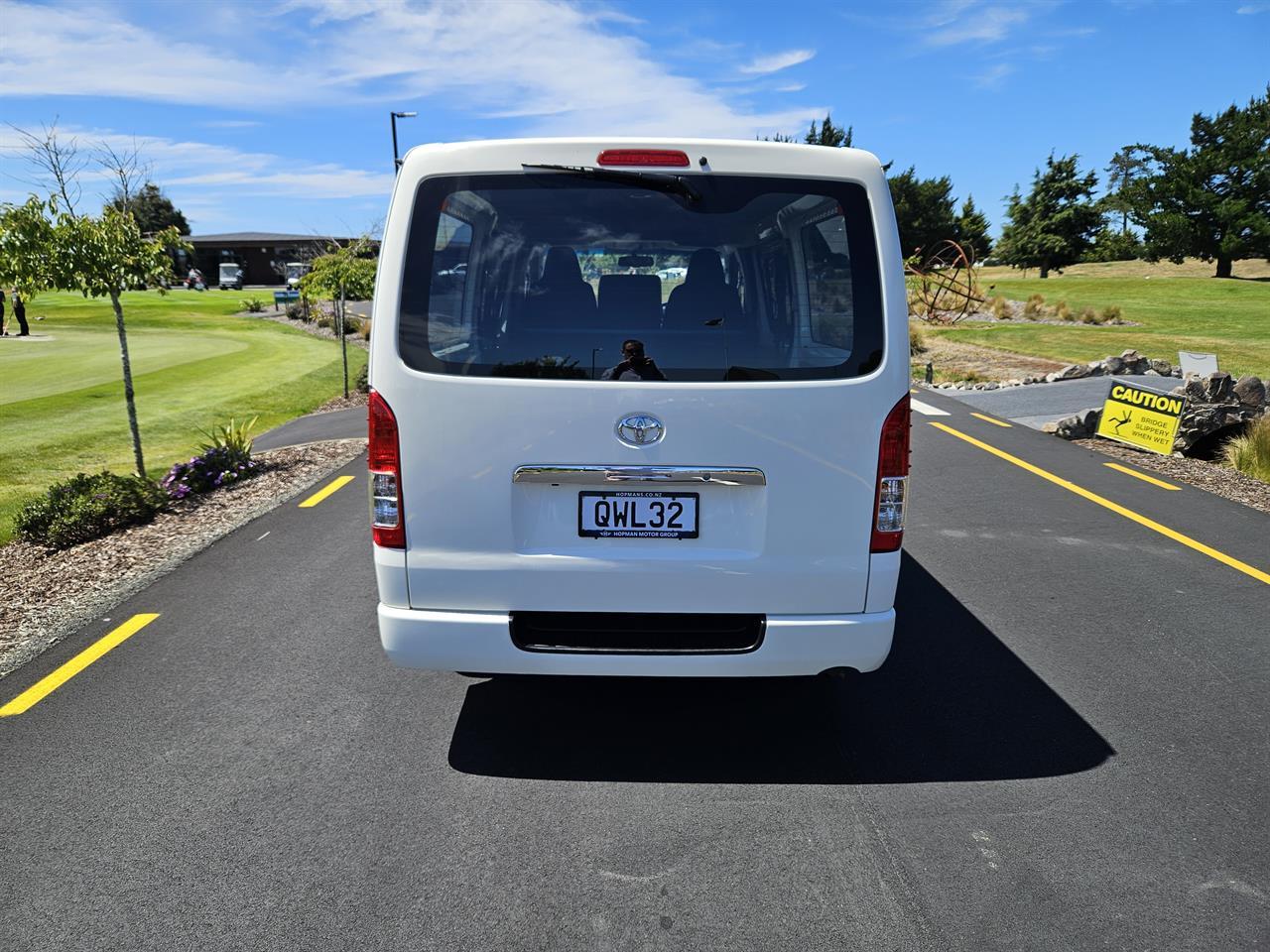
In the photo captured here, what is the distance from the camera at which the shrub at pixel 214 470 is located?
27.7 ft

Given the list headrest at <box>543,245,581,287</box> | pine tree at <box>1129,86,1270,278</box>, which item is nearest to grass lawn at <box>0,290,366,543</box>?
headrest at <box>543,245,581,287</box>

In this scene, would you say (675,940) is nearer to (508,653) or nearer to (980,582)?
(508,653)

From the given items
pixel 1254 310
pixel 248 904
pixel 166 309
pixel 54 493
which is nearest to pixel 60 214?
pixel 54 493

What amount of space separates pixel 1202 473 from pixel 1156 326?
27020 millimetres

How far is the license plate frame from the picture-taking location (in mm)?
3197

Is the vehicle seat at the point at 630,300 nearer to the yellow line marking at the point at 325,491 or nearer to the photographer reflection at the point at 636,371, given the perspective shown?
the photographer reflection at the point at 636,371

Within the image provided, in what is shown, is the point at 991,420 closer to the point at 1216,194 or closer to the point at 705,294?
the point at 705,294

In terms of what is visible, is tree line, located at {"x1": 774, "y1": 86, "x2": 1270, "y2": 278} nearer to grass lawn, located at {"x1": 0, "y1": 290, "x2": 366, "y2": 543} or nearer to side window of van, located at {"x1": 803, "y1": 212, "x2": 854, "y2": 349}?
grass lawn, located at {"x1": 0, "y1": 290, "x2": 366, "y2": 543}

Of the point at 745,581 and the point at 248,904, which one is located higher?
the point at 745,581

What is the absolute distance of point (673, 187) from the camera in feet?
10.1

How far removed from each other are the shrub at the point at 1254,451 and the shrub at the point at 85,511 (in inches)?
403

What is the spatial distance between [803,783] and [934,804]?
468mm

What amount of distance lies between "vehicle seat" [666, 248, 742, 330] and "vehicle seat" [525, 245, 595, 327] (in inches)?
A: 11.4

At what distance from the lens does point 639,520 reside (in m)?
3.22
